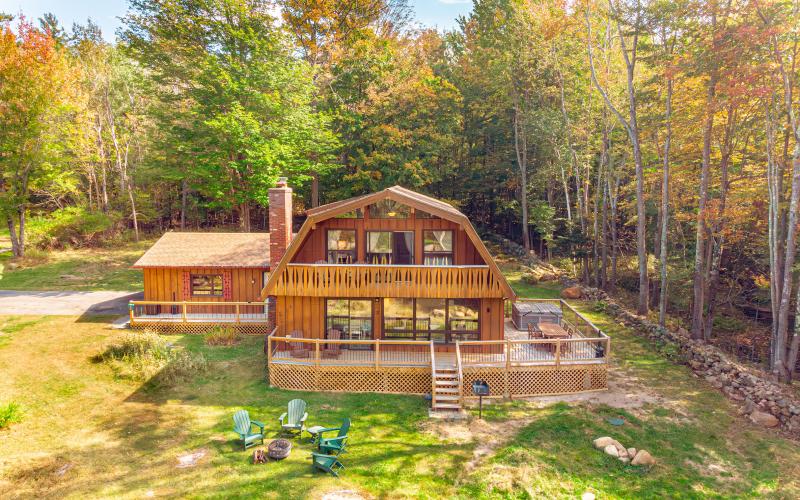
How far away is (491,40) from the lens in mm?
33188

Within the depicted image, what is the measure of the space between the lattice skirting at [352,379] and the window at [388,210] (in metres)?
5.08

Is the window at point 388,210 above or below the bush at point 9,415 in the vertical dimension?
above

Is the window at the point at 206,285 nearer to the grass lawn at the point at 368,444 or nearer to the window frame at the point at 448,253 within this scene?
the grass lawn at the point at 368,444

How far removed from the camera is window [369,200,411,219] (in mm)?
15656

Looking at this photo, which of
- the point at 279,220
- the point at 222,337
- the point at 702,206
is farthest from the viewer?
the point at 222,337

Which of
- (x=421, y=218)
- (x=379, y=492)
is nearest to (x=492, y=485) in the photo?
(x=379, y=492)

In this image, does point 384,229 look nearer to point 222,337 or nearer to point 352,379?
point 352,379

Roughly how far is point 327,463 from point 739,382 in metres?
13.0

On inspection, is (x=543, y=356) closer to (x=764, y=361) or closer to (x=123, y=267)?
(x=764, y=361)

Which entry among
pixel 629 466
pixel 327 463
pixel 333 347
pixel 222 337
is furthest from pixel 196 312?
pixel 629 466

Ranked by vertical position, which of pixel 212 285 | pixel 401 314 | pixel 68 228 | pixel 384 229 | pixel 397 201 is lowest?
pixel 401 314

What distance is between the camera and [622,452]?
11.0 meters

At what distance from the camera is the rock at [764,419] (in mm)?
12406

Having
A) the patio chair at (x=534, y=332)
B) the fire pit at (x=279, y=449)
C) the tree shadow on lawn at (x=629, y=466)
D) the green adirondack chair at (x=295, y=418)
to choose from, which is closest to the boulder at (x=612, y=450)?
the tree shadow on lawn at (x=629, y=466)
